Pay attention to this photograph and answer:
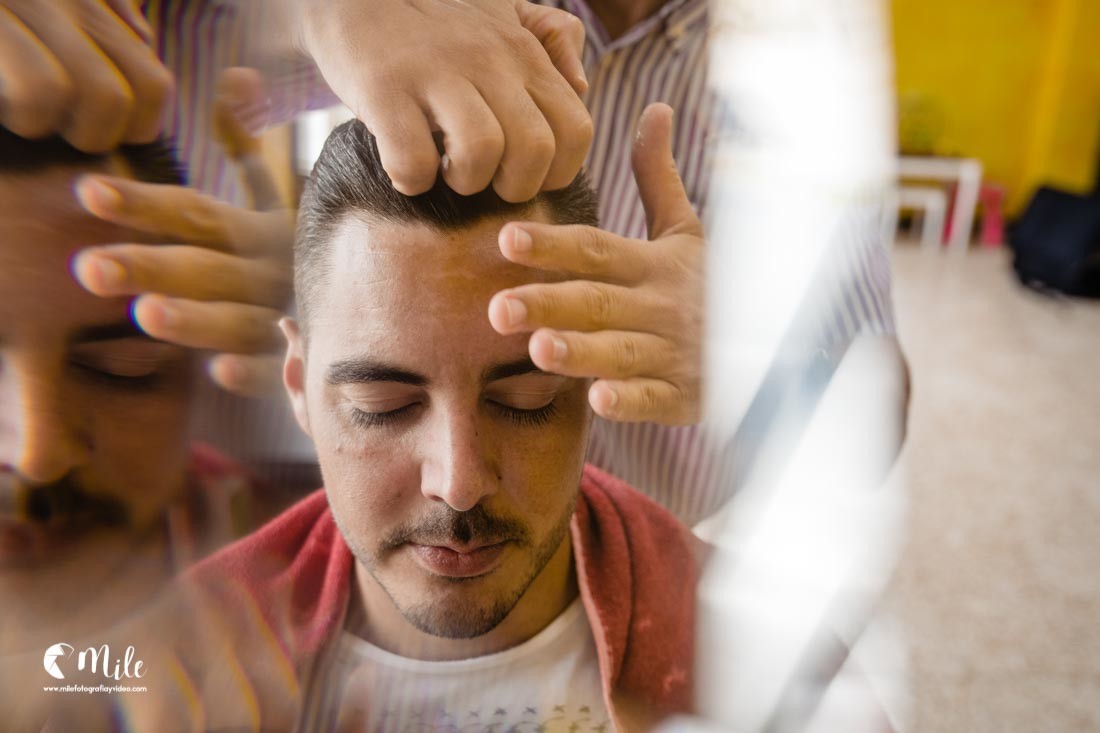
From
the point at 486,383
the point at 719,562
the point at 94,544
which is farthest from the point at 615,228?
the point at 94,544

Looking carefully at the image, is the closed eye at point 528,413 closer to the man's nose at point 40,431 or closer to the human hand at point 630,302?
the human hand at point 630,302

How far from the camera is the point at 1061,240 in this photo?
2.84 feet

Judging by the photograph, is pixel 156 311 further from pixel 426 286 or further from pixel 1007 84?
pixel 1007 84

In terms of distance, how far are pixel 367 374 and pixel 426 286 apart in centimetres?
5

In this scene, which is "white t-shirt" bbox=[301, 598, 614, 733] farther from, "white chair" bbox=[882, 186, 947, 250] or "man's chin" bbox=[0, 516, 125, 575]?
"white chair" bbox=[882, 186, 947, 250]

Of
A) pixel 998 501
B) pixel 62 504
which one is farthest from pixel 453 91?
pixel 998 501

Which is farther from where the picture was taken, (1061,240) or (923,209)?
(1061,240)

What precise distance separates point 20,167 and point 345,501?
0.21 m

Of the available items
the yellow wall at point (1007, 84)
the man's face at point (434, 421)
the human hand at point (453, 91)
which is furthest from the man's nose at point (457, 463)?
the yellow wall at point (1007, 84)

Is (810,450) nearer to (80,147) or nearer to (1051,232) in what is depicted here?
(80,147)

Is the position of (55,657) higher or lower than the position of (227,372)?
lower

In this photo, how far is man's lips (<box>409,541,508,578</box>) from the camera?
1.15ft

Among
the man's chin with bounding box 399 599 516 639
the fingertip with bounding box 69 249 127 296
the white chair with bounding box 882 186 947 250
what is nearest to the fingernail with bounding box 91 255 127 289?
the fingertip with bounding box 69 249 127 296

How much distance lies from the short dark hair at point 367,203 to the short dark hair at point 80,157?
0.22 feet
